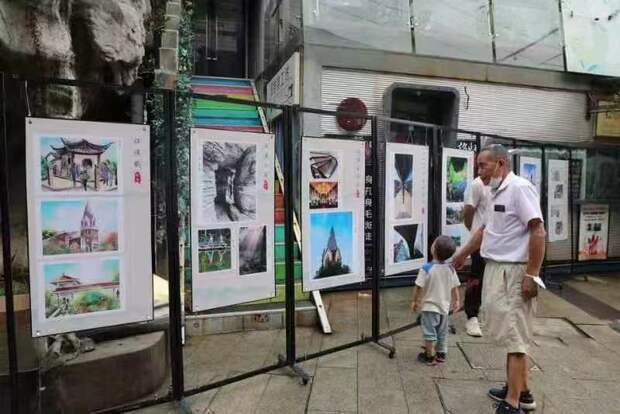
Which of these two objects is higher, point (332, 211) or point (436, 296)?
point (332, 211)

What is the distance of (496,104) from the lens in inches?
337

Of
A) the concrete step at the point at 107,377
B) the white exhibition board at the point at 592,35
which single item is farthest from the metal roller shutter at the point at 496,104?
the concrete step at the point at 107,377

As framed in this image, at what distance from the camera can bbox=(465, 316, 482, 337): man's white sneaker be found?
17.9ft

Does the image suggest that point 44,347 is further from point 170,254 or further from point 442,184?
point 442,184

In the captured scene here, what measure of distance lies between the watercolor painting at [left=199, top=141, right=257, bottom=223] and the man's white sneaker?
304 centimetres

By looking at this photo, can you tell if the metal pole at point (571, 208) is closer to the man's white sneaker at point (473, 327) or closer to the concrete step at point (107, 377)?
the man's white sneaker at point (473, 327)

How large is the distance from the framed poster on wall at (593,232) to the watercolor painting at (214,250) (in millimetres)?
7282

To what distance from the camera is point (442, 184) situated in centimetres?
568

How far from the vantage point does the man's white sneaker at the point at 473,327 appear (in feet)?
17.9

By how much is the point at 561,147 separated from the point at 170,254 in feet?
22.5

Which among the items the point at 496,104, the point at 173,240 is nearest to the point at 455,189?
the point at 496,104

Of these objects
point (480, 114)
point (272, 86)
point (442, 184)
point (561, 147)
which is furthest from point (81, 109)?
point (561, 147)

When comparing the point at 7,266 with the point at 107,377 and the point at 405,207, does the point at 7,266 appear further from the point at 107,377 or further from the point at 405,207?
the point at 405,207

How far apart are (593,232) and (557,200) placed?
155 cm
